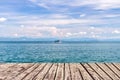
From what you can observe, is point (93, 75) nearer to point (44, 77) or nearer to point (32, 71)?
point (44, 77)

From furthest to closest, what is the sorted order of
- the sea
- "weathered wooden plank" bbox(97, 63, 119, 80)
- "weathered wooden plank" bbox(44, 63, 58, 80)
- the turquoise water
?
the turquoise water
the sea
"weathered wooden plank" bbox(97, 63, 119, 80)
"weathered wooden plank" bbox(44, 63, 58, 80)

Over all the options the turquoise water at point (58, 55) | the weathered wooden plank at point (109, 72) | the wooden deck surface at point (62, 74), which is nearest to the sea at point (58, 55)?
the turquoise water at point (58, 55)

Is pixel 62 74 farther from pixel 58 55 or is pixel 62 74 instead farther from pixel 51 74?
pixel 58 55

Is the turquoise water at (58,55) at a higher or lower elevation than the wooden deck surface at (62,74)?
lower

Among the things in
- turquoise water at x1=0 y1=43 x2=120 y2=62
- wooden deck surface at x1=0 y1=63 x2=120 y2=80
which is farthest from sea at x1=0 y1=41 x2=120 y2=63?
wooden deck surface at x1=0 y1=63 x2=120 y2=80

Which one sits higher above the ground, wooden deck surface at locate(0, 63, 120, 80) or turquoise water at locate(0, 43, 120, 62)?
wooden deck surface at locate(0, 63, 120, 80)

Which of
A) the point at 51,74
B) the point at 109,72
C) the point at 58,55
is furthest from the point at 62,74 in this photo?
the point at 58,55

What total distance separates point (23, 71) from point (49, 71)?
0.79 metres

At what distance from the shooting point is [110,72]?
806cm

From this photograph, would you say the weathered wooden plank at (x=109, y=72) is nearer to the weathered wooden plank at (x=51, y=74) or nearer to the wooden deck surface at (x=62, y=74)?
the wooden deck surface at (x=62, y=74)

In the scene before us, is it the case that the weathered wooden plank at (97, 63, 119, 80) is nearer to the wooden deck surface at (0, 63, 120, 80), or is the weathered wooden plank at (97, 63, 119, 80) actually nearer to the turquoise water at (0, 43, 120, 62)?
the wooden deck surface at (0, 63, 120, 80)

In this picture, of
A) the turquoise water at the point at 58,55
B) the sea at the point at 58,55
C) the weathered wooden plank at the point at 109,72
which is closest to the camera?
the weathered wooden plank at the point at 109,72

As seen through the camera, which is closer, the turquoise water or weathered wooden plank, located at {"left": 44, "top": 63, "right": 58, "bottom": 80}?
weathered wooden plank, located at {"left": 44, "top": 63, "right": 58, "bottom": 80}

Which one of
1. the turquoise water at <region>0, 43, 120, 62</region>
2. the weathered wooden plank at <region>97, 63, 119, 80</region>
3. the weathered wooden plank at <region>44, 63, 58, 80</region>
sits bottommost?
the turquoise water at <region>0, 43, 120, 62</region>
